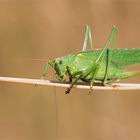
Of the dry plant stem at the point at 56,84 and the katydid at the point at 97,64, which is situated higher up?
the katydid at the point at 97,64

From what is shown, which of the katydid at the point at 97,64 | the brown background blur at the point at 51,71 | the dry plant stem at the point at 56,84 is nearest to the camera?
the dry plant stem at the point at 56,84

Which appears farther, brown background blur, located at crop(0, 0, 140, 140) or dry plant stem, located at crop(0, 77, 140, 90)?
brown background blur, located at crop(0, 0, 140, 140)

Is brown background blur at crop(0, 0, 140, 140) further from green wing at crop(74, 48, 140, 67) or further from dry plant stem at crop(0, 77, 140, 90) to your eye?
dry plant stem at crop(0, 77, 140, 90)

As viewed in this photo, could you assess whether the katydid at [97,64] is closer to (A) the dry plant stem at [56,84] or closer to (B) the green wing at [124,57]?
(B) the green wing at [124,57]

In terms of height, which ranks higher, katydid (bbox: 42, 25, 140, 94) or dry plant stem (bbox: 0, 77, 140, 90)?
katydid (bbox: 42, 25, 140, 94)

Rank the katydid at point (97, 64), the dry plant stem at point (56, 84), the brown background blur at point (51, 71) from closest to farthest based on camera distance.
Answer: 1. the dry plant stem at point (56, 84)
2. the katydid at point (97, 64)
3. the brown background blur at point (51, 71)

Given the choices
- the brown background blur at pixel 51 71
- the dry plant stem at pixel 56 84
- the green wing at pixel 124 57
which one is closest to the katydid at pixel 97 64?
the green wing at pixel 124 57

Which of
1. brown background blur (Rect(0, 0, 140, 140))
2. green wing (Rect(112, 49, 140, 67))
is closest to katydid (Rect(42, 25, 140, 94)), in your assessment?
green wing (Rect(112, 49, 140, 67))
